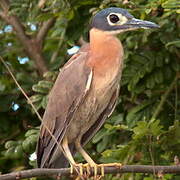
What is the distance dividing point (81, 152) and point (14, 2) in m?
1.35

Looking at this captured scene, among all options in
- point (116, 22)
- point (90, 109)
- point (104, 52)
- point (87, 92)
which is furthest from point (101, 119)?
point (116, 22)

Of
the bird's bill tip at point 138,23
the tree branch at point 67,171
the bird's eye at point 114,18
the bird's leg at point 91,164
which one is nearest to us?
the tree branch at point 67,171

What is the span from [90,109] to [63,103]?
20 cm

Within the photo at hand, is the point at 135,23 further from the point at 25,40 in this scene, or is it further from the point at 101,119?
the point at 25,40

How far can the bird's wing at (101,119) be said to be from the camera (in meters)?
4.92

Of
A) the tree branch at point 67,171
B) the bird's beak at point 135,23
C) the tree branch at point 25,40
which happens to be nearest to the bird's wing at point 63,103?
the bird's beak at point 135,23

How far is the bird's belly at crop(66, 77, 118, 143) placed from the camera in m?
4.79

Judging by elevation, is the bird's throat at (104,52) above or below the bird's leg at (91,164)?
above

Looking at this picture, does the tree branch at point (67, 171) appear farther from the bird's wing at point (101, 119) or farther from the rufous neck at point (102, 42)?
the rufous neck at point (102, 42)

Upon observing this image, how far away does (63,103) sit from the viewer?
4.88 metres

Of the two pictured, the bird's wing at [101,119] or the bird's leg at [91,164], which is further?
the bird's wing at [101,119]

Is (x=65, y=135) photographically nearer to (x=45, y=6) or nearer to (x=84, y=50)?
(x=84, y=50)

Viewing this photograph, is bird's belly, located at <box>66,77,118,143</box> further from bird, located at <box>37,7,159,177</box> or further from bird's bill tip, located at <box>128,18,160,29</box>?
bird's bill tip, located at <box>128,18,160,29</box>

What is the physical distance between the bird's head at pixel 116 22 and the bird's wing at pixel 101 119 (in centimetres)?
43
